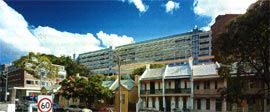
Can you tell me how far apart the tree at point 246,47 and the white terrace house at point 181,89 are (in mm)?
11048

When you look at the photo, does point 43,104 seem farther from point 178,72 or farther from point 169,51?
point 169,51

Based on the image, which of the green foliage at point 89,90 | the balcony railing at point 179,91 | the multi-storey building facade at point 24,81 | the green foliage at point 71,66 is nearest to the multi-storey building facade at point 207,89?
the balcony railing at point 179,91

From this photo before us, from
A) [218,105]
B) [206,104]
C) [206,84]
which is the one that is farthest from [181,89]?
[218,105]

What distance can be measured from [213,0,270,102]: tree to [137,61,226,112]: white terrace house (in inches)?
435

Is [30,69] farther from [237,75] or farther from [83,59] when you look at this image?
[83,59]

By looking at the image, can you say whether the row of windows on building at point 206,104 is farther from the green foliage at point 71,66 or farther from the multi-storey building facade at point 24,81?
the green foliage at point 71,66

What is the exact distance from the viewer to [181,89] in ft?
151

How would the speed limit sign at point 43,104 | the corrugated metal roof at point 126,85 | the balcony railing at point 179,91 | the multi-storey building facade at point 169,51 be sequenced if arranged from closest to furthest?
the speed limit sign at point 43,104 → the balcony railing at point 179,91 → the corrugated metal roof at point 126,85 → the multi-storey building facade at point 169,51

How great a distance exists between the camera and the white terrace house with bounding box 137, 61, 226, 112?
4266 centimetres

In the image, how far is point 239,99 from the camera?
30531mm

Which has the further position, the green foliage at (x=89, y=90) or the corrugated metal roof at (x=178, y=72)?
the green foliage at (x=89, y=90)

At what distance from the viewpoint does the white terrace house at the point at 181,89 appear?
1679 inches

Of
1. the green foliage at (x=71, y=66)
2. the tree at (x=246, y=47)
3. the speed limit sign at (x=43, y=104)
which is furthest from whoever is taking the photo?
the green foliage at (x=71, y=66)

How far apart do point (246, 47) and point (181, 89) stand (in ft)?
60.6
